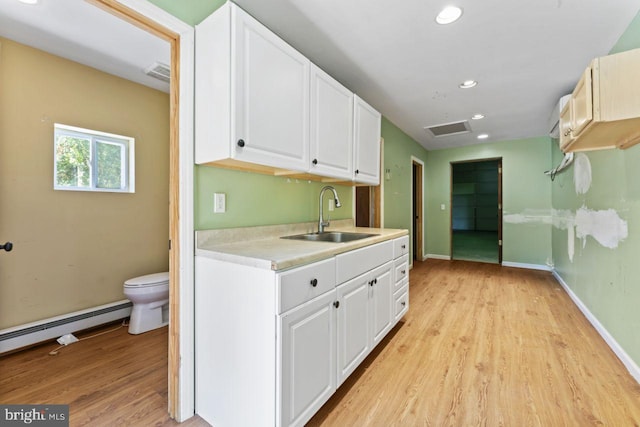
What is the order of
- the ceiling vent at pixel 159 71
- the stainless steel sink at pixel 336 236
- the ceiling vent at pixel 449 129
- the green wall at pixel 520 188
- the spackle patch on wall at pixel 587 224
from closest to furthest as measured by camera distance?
1. the spackle patch on wall at pixel 587 224
2. the stainless steel sink at pixel 336 236
3. the ceiling vent at pixel 159 71
4. the ceiling vent at pixel 449 129
5. the green wall at pixel 520 188

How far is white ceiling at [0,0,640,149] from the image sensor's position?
1.71 metres

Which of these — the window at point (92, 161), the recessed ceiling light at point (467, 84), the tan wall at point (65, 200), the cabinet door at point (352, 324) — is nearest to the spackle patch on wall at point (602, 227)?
the recessed ceiling light at point (467, 84)

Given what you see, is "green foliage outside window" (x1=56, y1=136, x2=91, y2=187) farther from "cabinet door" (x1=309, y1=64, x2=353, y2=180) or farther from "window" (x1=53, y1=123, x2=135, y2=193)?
"cabinet door" (x1=309, y1=64, x2=353, y2=180)

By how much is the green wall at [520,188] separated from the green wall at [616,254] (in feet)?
6.41

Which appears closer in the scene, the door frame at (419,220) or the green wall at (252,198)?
the green wall at (252,198)

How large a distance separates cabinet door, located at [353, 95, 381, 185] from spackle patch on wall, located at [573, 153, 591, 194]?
2033 millimetres

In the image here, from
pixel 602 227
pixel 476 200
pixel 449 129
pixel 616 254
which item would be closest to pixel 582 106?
pixel 616 254

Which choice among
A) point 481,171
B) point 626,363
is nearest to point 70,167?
point 626,363

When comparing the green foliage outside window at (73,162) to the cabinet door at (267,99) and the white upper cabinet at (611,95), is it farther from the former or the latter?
the white upper cabinet at (611,95)

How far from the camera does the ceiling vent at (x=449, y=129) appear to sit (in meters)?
4.03

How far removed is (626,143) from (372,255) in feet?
5.63

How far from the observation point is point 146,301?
237cm

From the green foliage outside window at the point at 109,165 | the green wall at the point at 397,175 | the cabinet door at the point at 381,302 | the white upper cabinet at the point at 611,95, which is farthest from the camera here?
the green wall at the point at 397,175

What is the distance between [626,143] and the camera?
66.9 inches
